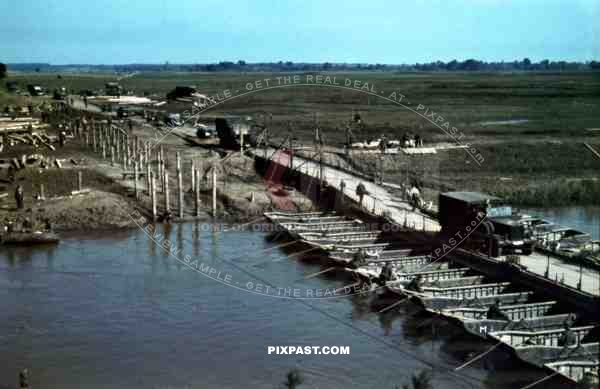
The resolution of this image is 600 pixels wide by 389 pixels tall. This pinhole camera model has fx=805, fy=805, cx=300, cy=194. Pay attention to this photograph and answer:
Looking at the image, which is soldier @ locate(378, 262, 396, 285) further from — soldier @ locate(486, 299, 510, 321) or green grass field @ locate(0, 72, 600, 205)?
green grass field @ locate(0, 72, 600, 205)

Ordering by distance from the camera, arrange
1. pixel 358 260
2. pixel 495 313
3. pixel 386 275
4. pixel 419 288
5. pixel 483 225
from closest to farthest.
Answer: pixel 495 313 < pixel 419 288 < pixel 386 275 < pixel 483 225 < pixel 358 260

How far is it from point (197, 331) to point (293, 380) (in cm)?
498

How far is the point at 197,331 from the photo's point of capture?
19594mm

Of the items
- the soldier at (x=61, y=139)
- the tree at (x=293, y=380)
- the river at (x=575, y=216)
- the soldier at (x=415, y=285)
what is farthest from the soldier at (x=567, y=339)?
the soldier at (x=61, y=139)

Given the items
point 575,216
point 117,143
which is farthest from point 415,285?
point 117,143

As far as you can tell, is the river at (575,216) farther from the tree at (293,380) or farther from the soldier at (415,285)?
the tree at (293,380)

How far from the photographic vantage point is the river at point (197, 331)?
17016 mm

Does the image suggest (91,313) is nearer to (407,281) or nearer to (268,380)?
(268,380)

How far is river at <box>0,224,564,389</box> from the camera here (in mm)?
17016

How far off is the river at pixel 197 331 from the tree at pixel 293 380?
274mm

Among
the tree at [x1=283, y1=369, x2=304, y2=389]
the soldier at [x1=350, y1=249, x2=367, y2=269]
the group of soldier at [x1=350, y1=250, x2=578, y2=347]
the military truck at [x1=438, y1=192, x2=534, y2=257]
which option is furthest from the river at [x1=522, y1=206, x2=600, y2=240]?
the tree at [x1=283, y1=369, x2=304, y2=389]

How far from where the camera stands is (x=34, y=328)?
65.2ft

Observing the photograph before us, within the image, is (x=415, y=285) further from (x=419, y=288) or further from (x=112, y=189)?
(x=112, y=189)

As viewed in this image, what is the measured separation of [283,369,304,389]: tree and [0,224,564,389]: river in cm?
27
